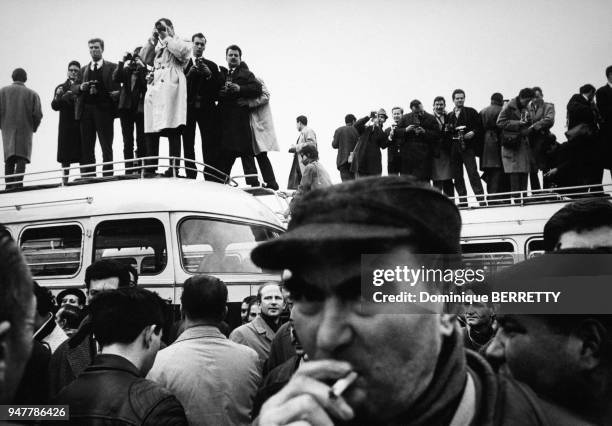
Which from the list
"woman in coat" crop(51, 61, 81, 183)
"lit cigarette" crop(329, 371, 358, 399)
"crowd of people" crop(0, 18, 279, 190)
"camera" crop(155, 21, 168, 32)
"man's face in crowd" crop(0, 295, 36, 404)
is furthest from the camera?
"woman in coat" crop(51, 61, 81, 183)

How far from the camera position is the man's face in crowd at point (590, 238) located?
3082 mm

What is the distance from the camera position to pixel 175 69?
372 inches

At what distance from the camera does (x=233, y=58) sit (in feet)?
32.8

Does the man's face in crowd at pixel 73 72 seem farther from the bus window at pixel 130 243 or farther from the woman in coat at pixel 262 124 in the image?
the bus window at pixel 130 243

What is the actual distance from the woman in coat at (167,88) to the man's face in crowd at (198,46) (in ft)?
0.55

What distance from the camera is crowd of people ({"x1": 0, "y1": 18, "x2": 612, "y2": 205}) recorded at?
9.37 m

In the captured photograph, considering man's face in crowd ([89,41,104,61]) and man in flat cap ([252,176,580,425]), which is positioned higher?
man's face in crowd ([89,41,104,61])

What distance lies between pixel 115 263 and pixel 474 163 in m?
7.06

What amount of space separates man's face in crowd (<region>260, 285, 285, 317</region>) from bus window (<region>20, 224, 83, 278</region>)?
3253 mm

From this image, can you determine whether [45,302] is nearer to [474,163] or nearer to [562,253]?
[562,253]

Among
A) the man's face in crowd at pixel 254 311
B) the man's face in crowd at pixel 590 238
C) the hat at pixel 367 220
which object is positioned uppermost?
the hat at pixel 367 220

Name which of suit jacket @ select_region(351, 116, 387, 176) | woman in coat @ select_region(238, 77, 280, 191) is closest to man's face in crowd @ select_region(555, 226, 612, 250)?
woman in coat @ select_region(238, 77, 280, 191)

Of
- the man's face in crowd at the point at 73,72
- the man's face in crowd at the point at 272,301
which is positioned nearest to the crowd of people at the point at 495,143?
the man's face in crowd at the point at 272,301

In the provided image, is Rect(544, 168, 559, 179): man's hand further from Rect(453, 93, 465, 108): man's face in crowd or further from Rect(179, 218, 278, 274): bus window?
Rect(179, 218, 278, 274): bus window
